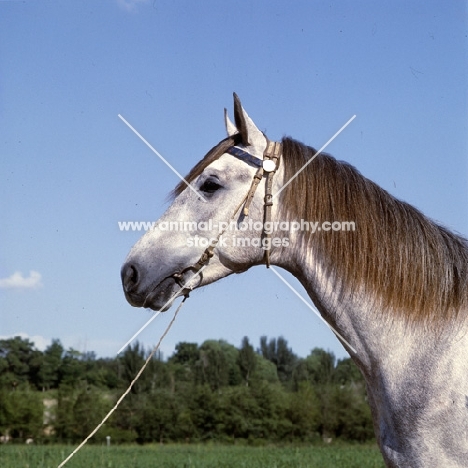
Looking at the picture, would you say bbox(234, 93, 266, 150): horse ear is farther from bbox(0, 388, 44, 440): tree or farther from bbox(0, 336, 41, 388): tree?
bbox(0, 336, 41, 388): tree

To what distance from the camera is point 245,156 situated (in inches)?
152

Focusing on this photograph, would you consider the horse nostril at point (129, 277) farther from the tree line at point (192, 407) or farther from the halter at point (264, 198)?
the tree line at point (192, 407)

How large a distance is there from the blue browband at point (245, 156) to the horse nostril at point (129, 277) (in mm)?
1012

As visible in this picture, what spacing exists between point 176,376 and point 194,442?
46.7ft

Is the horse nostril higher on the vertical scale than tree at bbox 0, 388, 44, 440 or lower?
higher

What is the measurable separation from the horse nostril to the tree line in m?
47.1

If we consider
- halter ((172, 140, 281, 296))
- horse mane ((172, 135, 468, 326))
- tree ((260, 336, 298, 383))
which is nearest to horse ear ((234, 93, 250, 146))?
halter ((172, 140, 281, 296))

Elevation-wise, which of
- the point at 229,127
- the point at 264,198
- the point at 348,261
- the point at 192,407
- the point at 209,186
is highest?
the point at 229,127

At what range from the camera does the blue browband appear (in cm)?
383

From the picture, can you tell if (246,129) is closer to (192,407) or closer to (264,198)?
(264,198)

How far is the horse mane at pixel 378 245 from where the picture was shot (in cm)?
347

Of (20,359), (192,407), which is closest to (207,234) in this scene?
(192,407)

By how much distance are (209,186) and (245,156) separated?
1.03 ft

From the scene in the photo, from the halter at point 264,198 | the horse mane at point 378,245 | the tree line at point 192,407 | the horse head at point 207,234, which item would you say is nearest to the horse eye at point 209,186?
the horse head at point 207,234
